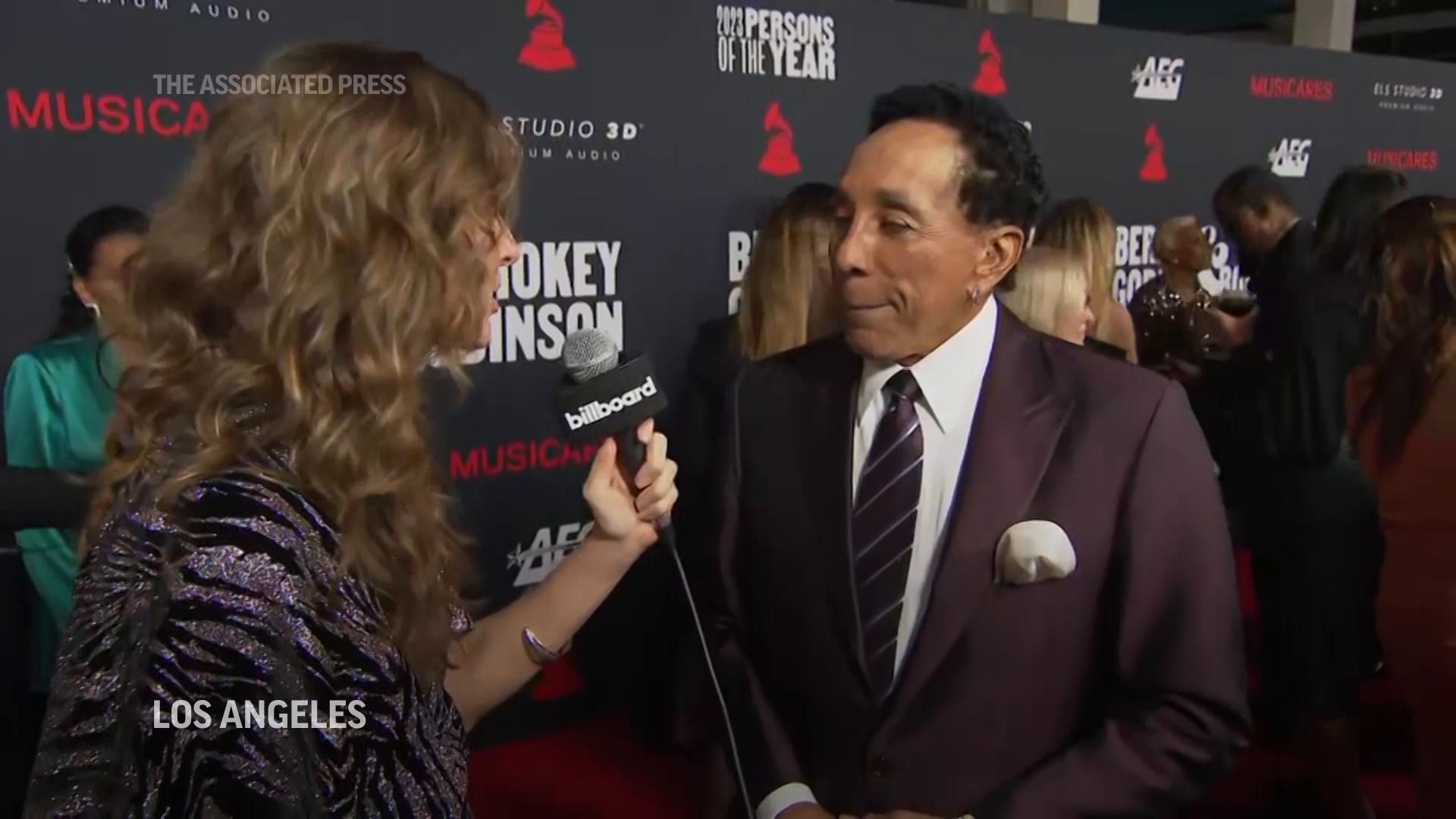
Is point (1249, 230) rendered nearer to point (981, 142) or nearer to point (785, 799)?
point (981, 142)

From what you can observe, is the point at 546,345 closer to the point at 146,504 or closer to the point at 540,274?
the point at 540,274

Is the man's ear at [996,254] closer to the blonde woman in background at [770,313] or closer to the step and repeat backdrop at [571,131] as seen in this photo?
the blonde woman in background at [770,313]

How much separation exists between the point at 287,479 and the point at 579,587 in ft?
1.70

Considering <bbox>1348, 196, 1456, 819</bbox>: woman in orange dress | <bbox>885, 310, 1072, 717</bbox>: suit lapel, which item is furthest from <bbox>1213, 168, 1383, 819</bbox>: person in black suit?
<bbox>885, 310, 1072, 717</bbox>: suit lapel

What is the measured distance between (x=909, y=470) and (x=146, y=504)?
2.64ft

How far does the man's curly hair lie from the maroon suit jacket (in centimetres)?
16

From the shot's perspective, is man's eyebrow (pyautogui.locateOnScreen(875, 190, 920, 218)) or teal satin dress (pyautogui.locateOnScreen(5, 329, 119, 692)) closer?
man's eyebrow (pyautogui.locateOnScreen(875, 190, 920, 218))

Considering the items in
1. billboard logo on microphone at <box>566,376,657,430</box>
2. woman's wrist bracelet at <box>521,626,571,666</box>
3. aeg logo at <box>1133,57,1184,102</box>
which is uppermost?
aeg logo at <box>1133,57,1184,102</box>

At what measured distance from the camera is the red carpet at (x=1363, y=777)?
3.04 meters

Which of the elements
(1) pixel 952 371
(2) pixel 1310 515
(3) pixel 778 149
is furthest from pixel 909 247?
(3) pixel 778 149

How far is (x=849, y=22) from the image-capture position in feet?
12.6

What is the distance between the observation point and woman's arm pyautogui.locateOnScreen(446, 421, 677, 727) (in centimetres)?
134

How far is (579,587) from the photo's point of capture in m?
1.38

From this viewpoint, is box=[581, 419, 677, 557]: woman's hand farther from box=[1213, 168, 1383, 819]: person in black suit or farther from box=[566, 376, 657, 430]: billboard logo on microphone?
box=[1213, 168, 1383, 819]: person in black suit
